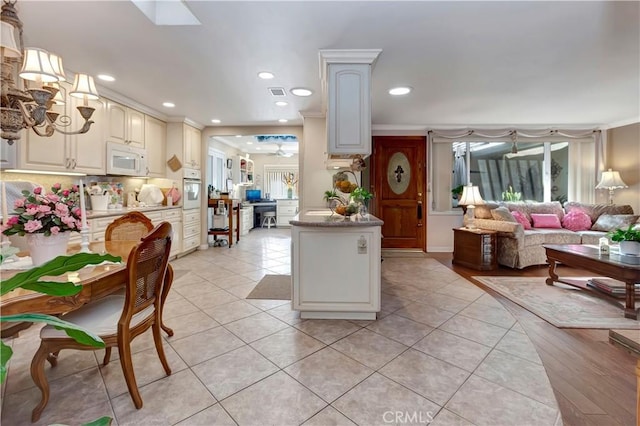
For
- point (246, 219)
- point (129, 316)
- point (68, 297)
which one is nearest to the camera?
point (68, 297)

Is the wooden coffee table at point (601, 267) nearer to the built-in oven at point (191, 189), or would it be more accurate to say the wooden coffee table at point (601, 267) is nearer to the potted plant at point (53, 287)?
the potted plant at point (53, 287)

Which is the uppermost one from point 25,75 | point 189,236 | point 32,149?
point 25,75

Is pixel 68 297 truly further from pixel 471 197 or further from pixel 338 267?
pixel 471 197

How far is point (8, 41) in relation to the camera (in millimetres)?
1505

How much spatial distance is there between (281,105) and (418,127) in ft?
8.82

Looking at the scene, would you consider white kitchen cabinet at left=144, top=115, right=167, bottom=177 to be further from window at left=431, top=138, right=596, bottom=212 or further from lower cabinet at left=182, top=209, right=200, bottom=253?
window at left=431, top=138, right=596, bottom=212

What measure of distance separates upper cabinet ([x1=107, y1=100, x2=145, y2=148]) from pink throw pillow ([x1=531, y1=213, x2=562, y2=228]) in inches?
246

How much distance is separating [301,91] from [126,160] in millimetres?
2567

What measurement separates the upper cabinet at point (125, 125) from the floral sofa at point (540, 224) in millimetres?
5334

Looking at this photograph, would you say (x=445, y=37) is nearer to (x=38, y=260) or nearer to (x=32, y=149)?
(x=38, y=260)

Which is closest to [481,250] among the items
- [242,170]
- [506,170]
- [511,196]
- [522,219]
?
[522,219]

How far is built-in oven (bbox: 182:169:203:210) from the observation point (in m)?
4.93

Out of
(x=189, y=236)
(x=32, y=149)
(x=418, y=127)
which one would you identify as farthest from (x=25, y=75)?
(x=418, y=127)

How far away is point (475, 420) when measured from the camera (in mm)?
1418
